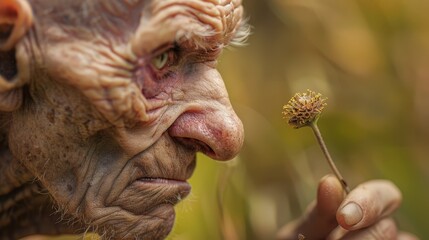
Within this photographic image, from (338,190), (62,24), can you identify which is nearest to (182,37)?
(62,24)

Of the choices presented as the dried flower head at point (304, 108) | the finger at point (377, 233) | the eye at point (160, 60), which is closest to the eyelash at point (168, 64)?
the eye at point (160, 60)

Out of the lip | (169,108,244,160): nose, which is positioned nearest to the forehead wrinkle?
(169,108,244,160): nose

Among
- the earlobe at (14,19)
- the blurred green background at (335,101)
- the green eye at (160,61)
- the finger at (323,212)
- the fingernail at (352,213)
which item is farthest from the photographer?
the blurred green background at (335,101)

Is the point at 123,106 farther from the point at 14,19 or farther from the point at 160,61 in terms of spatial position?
the point at 14,19

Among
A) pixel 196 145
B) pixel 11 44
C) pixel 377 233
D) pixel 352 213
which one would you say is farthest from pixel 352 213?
pixel 11 44

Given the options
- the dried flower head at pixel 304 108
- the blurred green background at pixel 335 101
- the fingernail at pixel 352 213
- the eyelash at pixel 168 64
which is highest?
the eyelash at pixel 168 64

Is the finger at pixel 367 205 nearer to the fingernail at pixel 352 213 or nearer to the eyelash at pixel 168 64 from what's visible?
the fingernail at pixel 352 213
